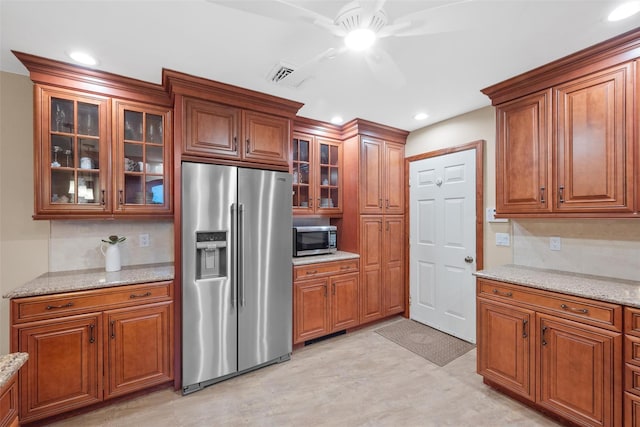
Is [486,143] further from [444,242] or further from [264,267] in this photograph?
[264,267]

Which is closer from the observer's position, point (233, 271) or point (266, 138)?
point (233, 271)

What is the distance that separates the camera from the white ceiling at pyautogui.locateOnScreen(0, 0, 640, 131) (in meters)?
1.50

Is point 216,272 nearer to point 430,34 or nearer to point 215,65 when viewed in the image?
point 215,65

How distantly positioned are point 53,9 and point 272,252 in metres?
2.08

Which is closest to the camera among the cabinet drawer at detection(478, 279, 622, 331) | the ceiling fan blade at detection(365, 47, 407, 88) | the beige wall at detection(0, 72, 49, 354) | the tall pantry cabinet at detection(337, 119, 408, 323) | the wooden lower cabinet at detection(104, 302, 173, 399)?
the cabinet drawer at detection(478, 279, 622, 331)

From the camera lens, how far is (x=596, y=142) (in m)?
1.93

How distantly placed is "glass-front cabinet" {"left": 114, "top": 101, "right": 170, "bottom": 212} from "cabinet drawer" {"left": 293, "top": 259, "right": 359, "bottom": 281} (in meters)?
1.39

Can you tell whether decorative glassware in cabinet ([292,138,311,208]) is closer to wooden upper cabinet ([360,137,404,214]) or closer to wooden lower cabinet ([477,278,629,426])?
wooden upper cabinet ([360,137,404,214])

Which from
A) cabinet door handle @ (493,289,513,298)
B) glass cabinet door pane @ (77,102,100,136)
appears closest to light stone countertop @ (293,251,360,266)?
cabinet door handle @ (493,289,513,298)

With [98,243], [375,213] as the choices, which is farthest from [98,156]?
[375,213]

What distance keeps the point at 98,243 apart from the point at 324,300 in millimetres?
2176

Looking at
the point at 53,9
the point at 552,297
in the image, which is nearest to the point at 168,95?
the point at 53,9

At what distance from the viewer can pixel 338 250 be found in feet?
11.8

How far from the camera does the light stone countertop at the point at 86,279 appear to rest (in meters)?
1.84
